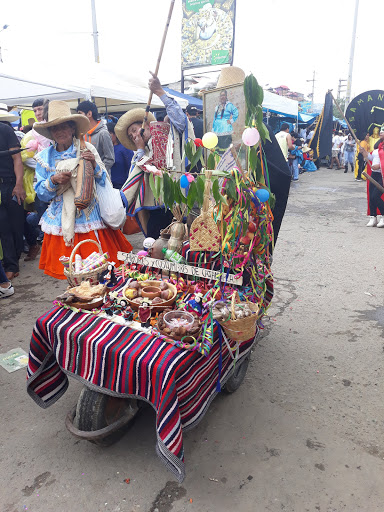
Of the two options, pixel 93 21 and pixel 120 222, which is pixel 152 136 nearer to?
pixel 120 222

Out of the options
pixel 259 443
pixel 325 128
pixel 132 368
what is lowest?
pixel 259 443

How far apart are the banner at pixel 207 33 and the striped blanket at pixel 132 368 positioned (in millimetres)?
9274

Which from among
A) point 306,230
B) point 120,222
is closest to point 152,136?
point 120,222

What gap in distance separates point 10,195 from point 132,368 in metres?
3.48

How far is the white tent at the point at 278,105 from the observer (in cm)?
1352

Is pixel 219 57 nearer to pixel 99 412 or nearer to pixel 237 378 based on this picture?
pixel 237 378

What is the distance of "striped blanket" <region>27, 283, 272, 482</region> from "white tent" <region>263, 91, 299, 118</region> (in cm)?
1252

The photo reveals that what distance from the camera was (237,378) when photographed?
2625 mm

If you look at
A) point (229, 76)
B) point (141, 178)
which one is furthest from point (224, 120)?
point (141, 178)

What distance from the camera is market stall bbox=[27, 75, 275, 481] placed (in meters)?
1.85

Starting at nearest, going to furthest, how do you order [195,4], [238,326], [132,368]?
[132,368], [238,326], [195,4]

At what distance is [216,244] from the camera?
2.26 m

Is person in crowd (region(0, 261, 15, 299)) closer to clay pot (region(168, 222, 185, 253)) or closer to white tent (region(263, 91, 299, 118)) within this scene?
clay pot (region(168, 222, 185, 253))

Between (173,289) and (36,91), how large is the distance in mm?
7193
